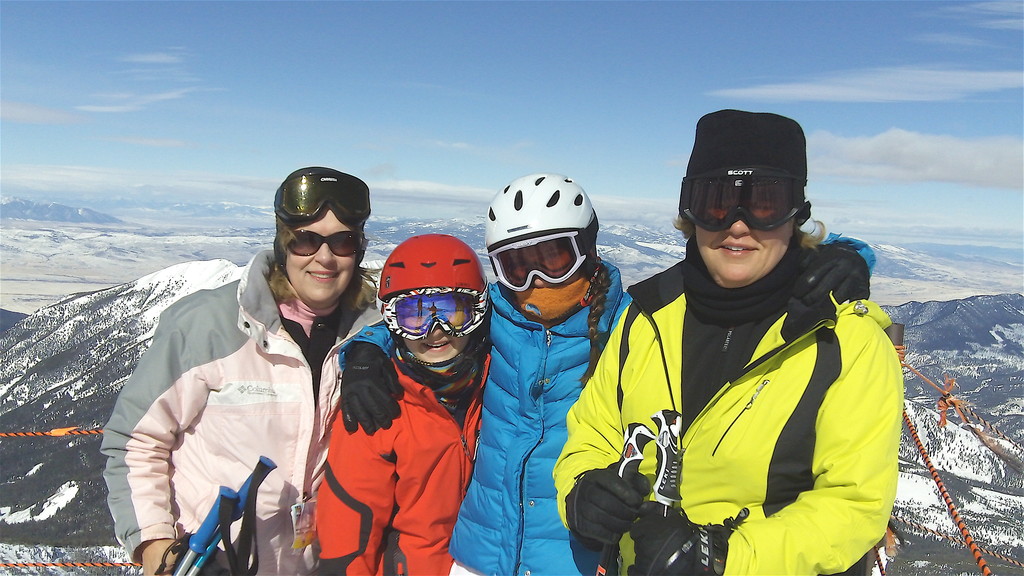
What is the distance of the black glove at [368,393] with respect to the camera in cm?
434

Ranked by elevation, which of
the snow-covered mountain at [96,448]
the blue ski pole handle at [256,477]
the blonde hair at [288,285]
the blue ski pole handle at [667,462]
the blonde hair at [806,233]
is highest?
the blonde hair at [806,233]

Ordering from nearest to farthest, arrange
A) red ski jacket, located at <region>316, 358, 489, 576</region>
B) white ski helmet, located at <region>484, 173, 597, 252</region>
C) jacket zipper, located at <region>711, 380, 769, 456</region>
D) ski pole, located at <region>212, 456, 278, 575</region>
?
jacket zipper, located at <region>711, 380, 769, 456</region>, ski pole, located at <region>212, 456, 278, 575</region>, red ski jacket, located at <region>316, 358, 489, 576</region>, white ski helmet, located at <region>484, 173, 597, 252</region>

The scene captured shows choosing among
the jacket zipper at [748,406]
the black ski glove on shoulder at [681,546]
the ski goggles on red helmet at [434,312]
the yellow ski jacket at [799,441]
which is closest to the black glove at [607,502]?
the black ski glove on shoulder at [681,546]

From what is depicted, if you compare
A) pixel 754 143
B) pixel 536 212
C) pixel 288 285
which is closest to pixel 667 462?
pixel 754 143

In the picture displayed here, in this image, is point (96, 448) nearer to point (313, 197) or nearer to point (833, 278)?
point (313, 197)

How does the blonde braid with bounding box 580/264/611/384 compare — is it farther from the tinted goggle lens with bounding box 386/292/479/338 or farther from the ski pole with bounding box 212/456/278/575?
the ski pole with bounding box 212/456/278/575

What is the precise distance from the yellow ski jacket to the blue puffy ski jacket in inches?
38.2

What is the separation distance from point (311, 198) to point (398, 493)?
2303mm

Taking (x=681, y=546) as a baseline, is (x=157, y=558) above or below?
below

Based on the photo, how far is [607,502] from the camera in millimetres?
3148

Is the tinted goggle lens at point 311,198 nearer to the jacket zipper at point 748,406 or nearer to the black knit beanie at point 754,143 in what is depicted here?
the black knit beanie at point 754,143

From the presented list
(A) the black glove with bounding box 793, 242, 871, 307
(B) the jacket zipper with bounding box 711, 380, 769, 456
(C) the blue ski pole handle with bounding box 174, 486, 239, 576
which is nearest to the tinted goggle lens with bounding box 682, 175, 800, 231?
(A) the black glove with bounding box 793, 242, 871, 307

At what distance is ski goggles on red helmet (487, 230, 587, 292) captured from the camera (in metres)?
4.84

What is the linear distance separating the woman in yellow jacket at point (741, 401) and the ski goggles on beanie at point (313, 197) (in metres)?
2.44
